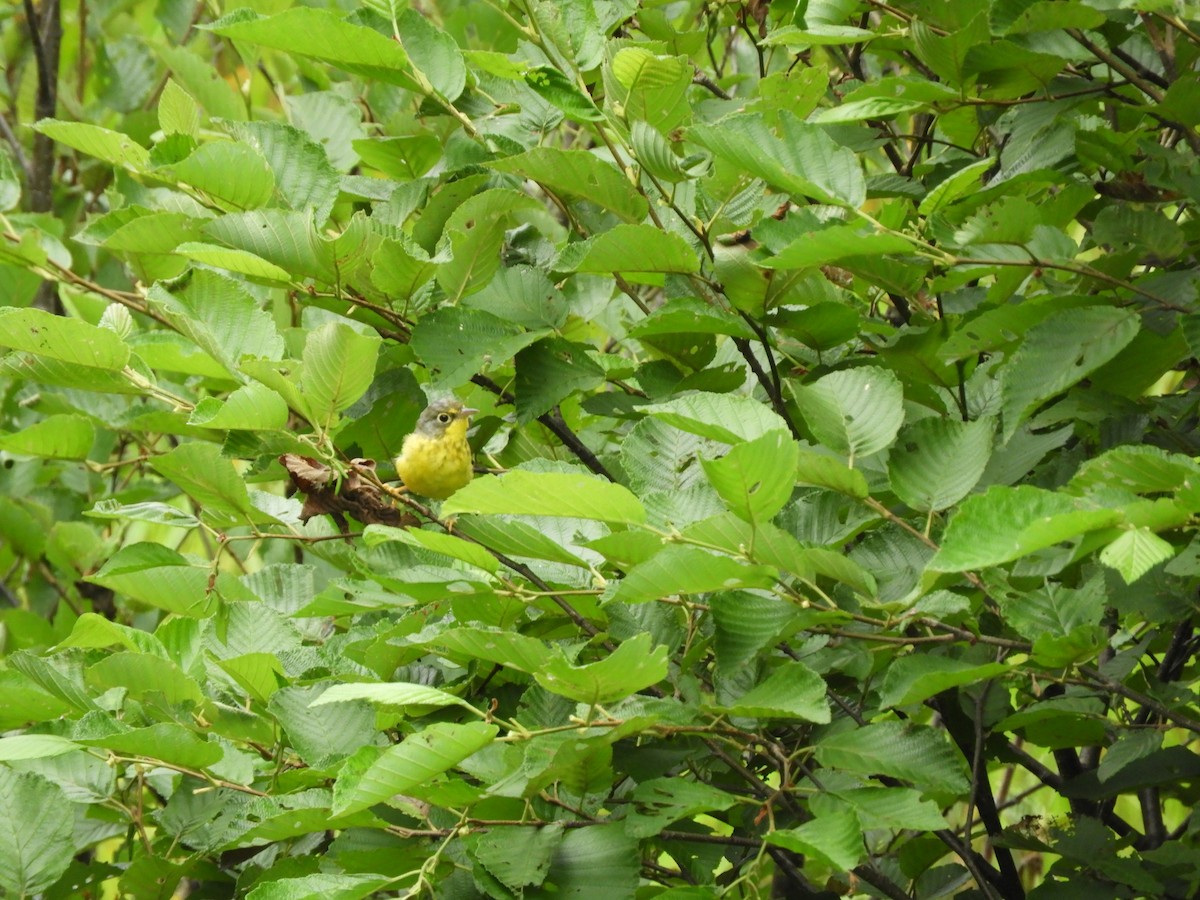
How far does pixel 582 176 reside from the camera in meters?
1.81

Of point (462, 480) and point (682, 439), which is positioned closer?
point (682, 439)

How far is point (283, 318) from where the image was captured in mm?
3105

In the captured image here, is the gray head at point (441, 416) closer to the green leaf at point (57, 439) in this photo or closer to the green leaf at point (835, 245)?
the green leaf at point (57, 439)

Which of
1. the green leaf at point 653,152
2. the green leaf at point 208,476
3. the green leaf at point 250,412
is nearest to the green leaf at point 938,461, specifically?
the green leaf at point 653,152

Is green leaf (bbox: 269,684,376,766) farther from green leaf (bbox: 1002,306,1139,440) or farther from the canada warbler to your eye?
green leaf (bbox: 1002,306,1139,440)

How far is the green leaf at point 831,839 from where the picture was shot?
4.20 feet

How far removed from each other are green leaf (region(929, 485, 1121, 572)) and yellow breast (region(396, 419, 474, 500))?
1.16m

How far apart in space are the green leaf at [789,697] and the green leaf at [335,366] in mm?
609

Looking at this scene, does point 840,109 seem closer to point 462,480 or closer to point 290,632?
point 462,480

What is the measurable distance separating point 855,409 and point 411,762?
69 centimetres

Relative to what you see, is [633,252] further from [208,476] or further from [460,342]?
[208,476]

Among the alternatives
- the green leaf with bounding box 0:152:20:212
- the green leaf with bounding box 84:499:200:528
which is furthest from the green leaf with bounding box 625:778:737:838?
the green leaf with bounding box 0:152:20:212

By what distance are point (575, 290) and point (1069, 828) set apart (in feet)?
3.90

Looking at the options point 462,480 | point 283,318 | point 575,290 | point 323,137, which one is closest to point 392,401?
point 462,480
